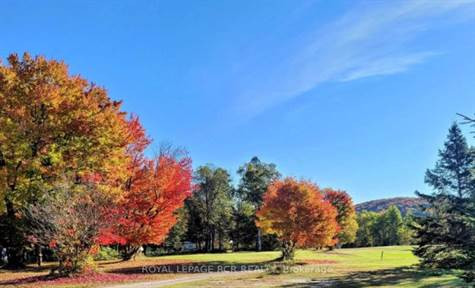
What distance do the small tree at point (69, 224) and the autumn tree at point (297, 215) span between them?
53.7 feet

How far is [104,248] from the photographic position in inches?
1558

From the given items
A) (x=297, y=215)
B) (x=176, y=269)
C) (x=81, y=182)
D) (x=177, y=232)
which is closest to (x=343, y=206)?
(x=177, y=232)

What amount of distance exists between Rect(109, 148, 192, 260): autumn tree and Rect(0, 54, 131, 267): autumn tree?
4242mm

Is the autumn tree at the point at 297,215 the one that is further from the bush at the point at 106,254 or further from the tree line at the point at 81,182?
the bush at the point at 106,254

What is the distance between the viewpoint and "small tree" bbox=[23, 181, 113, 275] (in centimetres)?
2083

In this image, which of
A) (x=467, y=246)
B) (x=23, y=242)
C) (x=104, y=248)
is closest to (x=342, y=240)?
(x=104, y=248)

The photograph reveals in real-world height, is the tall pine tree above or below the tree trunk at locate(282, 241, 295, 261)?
above

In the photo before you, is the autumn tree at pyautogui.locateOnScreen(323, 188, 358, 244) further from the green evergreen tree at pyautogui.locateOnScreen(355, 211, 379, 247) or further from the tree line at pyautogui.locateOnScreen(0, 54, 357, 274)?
the tree line at pyautogui.locateOnScreen(0, 54, 357, 274)

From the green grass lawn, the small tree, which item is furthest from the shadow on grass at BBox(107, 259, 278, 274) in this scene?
the small tree

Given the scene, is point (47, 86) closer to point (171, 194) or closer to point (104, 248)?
point (171, 194)

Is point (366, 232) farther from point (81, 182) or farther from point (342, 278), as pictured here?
point (81, 182)

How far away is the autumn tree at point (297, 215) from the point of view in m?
35.0

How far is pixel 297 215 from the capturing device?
35.1 m

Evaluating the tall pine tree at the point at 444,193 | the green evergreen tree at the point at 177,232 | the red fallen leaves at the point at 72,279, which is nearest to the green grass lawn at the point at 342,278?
the tall pine tree at the point at 444,193
